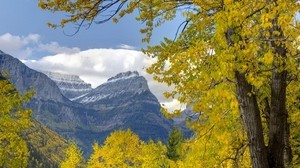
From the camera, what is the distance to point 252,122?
802 centimetres

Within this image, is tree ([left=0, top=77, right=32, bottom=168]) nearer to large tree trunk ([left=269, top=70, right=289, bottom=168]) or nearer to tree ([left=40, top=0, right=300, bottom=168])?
tree ([left=40, top=0, right=300, bottom=168])

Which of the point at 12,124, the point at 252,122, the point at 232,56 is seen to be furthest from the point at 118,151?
the point at 232,56

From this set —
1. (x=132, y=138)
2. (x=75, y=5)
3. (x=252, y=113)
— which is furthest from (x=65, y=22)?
(x=132, y=138)

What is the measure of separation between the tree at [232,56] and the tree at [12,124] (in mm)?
9375

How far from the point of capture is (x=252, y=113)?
801cm

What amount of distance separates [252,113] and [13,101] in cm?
1222

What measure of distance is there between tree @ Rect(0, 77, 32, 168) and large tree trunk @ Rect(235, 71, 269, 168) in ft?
38.9

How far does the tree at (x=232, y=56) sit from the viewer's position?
650 cm

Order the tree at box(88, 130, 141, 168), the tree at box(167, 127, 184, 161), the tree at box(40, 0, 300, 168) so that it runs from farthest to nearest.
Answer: the tree at box(167, 127, 184, 161), the tree at box(88, 130, 141, 168), the tree at box(40, 0, 300, 168)

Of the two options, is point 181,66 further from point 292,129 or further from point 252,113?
point 292,129

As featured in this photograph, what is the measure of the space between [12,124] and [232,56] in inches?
521

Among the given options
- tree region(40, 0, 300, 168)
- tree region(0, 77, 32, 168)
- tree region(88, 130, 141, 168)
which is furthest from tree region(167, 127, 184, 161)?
tree region(40, 0, 300, 168)

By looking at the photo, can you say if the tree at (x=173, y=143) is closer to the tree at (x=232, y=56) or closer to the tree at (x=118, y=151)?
the tree at (x=118, y=151)

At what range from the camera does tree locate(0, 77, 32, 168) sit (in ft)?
56.2
